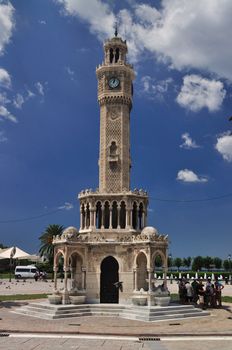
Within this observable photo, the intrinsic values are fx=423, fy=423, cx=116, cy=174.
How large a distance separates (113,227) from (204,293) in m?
8.15

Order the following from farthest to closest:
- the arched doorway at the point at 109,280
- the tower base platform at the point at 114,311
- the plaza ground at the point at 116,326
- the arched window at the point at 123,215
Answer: the arched window at the point at 123,215 < the arched doorway at the point at 109,280 < the tower base platform at the point at 114,311 < the plaza ground at the point at 116,326

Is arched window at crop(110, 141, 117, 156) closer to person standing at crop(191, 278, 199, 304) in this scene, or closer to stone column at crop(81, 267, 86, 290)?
stone column at crop(81, 267, 86, 290)

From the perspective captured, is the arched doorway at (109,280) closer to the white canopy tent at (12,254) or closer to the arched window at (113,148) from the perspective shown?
the arched window at (113,148)

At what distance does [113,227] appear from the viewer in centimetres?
3209

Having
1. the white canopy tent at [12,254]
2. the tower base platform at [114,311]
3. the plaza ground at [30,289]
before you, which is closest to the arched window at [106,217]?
the tower base platform at [114,311]

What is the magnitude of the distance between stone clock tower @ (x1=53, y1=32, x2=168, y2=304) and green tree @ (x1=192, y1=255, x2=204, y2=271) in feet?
276

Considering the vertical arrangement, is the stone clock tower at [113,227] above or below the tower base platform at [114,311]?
above

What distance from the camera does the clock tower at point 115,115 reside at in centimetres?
3270

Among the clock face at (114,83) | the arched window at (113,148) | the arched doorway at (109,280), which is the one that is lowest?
Answer: the arched doorway at (109,280)

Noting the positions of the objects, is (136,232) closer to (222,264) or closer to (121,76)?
(121,76)

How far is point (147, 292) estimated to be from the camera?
2806 cm

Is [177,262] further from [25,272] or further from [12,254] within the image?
[12,254]

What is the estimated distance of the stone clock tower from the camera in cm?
2941

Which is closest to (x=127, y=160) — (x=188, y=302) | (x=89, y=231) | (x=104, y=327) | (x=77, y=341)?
(x=89, y=231)
